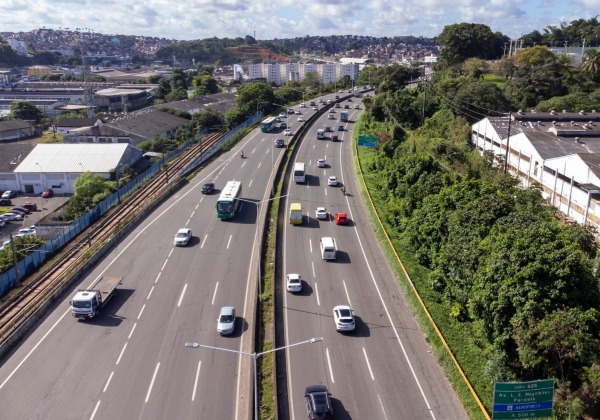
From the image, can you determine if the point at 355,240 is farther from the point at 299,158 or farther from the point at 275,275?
the point at 299,158

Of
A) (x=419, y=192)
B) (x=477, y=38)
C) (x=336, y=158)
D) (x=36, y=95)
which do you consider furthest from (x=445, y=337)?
(x=36, y=95)

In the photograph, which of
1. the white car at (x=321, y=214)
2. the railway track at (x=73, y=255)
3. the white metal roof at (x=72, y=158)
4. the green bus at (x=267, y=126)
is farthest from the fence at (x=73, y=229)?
the white car at (x=321, y=214)

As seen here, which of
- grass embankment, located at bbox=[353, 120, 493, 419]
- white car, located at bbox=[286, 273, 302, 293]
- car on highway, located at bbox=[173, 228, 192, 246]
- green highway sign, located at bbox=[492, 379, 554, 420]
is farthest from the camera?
car on highway, located at bbox=[173, 228, 192, 246]

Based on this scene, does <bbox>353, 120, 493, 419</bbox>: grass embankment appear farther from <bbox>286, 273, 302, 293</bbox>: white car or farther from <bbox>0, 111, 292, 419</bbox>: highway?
<bbox>0, 111, 292, 419</bbox>: highway

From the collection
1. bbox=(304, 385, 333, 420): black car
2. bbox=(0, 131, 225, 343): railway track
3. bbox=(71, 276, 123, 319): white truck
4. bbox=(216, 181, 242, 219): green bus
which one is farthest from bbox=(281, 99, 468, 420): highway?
bbox=(0, 131, 225, 343): railway track

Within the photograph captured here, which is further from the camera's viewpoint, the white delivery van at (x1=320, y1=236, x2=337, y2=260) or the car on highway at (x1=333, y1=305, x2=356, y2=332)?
the white delivery van at (x1=320, y1=236, x2=337, y2=260)
